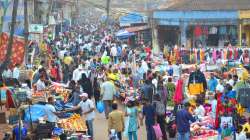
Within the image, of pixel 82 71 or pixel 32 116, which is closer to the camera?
pixel 32 116

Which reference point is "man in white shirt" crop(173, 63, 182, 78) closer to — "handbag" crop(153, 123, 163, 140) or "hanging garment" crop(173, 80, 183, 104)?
"hanging garment" crop(173, 80, 183, 104)

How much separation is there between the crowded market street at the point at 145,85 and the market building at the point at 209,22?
0.18 ft

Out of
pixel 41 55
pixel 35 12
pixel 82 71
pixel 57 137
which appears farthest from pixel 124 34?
pixel 57 137

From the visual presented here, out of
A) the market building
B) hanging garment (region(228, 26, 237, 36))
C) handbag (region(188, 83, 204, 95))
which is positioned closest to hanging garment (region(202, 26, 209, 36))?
the market building

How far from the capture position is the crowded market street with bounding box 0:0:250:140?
16281 mm

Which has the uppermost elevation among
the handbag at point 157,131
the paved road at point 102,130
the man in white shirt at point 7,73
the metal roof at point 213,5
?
the metal roof at point 213,5

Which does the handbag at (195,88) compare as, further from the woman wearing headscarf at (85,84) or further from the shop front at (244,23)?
the shop front at (244,23)

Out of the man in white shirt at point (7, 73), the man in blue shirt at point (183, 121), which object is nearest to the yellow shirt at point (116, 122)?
the man in blue shirt at point (183, 121)

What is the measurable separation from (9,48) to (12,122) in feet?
17.4

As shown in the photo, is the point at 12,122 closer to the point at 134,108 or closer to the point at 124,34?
the point at 134,108

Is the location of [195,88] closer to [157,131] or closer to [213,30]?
[157,131]

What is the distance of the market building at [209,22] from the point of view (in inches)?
1424

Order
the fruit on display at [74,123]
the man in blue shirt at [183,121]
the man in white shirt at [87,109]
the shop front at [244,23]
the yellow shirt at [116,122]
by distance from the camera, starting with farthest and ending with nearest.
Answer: the shop front at [244,23]
the man in white shirt at [87,109]
the fruit on display at [74,123]
the yellow shirt at [116,122]
the man in blue shirt at [183,121]

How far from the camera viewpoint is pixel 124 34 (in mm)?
44219
